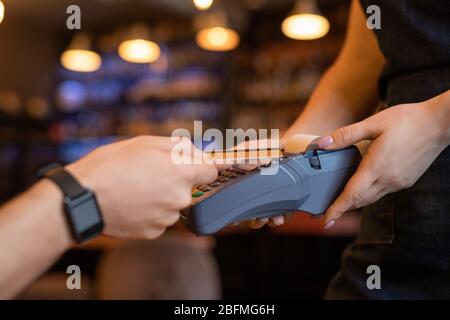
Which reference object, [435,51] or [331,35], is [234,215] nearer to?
[435,51]

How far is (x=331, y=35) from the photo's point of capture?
4.97 metres

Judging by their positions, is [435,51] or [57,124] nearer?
[435,51]

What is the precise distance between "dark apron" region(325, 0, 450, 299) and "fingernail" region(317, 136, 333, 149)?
17 centimetres

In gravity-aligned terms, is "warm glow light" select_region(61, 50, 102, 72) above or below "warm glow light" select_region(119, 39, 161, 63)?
above

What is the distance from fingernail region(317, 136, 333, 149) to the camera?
2.11ft

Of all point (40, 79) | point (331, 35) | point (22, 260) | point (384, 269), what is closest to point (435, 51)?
point (384, 269)

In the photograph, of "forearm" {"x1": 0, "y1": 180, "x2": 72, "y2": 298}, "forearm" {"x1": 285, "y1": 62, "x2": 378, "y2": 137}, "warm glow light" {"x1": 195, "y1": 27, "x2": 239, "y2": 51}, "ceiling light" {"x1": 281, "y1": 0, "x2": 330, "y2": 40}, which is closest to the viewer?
"forearm" {"x1": 0, "y1": 180, "x2": 72, "y2": 298}

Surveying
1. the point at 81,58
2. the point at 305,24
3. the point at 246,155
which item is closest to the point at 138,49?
the point at 81,58

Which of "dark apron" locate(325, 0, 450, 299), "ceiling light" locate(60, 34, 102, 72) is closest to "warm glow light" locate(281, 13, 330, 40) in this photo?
"ceiling light" locate(60, 34, 102, 72)

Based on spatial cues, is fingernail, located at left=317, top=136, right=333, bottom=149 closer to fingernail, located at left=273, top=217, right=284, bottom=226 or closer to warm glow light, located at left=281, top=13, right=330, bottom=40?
fingernail, located at left=273, top=217, right=284, bottom=226

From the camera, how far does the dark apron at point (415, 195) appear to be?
28.0 inches

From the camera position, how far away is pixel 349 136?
2.09 ft

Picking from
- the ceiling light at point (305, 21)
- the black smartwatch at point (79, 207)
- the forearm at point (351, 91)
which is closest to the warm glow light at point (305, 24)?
the ceiling light at point (305, 21)

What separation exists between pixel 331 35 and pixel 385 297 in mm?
4483
